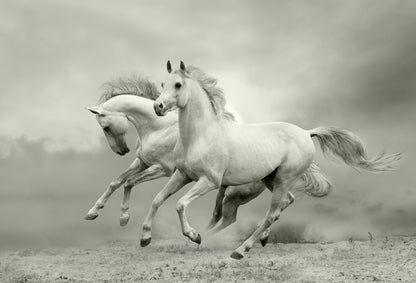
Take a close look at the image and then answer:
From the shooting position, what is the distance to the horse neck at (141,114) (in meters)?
11.4

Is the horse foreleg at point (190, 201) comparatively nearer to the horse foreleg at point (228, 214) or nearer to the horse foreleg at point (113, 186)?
the horse foreleg at point (228, 214)

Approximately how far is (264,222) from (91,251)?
453 centimetres

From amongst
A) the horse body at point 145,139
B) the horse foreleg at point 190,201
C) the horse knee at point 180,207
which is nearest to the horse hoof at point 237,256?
the horse foreleg at point 190,201

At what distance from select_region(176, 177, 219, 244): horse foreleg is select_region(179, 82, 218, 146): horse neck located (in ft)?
2.18

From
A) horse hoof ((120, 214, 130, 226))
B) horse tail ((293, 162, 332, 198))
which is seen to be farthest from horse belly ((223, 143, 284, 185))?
horse hoof ((120, 214, 130, 226))

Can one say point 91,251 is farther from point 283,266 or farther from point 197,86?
point 197,86

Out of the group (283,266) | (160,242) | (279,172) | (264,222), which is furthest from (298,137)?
(160,242)

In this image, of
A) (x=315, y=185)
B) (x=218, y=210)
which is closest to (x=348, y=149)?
(x=315, y=185)

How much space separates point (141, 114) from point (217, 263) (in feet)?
9.75

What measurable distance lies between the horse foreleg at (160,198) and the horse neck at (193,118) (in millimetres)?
574

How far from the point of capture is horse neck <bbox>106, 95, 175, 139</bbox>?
11438mm

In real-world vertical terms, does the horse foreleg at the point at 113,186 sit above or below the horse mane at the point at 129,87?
below

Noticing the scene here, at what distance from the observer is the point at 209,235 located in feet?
36.4

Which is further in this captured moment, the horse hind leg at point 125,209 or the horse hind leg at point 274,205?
the horse hind leg at point 125,209
